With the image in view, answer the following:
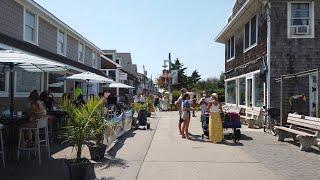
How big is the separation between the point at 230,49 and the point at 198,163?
2126 cm

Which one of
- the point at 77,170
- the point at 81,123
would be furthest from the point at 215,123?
the point at 77,170

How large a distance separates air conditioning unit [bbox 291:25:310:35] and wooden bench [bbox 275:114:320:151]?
5.72m

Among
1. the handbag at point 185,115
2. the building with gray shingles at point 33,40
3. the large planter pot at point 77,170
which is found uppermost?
the building with gray shingles at point 33,40

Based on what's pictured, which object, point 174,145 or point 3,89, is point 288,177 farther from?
point 3,89

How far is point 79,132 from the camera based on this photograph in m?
8.91

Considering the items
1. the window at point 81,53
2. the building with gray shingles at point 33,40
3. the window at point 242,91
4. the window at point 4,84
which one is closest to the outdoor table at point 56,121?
the building with gray shingles at point 33,40

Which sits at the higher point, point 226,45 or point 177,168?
point 226,45

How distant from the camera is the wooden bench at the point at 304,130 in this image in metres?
13.2

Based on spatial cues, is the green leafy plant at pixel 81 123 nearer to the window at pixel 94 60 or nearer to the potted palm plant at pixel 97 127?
the potted palm plant at pixel 97 127

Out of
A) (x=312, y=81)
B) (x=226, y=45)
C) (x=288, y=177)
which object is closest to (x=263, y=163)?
(x=288, y=177)

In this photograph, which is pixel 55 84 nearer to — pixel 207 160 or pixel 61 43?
pixel 61 43

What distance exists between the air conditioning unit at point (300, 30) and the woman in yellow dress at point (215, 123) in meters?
6.58

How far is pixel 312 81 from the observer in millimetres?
19953

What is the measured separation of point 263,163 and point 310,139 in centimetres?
280
